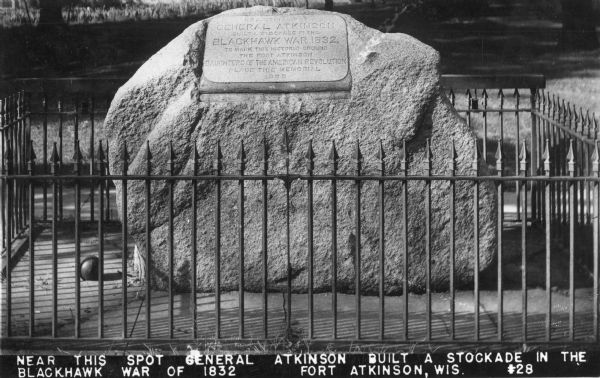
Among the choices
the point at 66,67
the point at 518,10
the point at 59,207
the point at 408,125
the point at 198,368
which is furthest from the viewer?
the point at 518,10

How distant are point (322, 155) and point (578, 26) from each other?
328 inches

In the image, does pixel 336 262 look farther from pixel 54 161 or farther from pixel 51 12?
pixel 51 12

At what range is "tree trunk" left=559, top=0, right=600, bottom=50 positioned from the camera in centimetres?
1381

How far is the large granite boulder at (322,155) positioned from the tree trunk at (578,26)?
7.54m

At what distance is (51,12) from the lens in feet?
41.4

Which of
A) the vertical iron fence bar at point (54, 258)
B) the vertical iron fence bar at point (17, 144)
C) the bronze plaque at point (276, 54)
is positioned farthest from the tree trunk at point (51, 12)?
the vertical iron fence bar at point (54, 258)

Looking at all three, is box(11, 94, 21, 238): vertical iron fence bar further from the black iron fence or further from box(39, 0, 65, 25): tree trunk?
box(39, 0, 65, 25): tree trunk

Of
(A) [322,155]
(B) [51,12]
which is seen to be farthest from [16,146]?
(B) [51,12]

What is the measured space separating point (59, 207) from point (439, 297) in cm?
Result: 405

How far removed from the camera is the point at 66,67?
12.9 meters

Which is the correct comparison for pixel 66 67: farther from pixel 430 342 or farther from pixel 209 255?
pixel 430 342

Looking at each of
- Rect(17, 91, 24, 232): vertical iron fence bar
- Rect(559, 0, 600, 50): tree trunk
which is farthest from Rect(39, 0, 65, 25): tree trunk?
Rect(559, 0, 600, 50): tree trunk

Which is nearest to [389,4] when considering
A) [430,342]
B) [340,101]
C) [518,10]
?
[518,10]

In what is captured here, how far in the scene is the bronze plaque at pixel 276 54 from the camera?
6.82m
